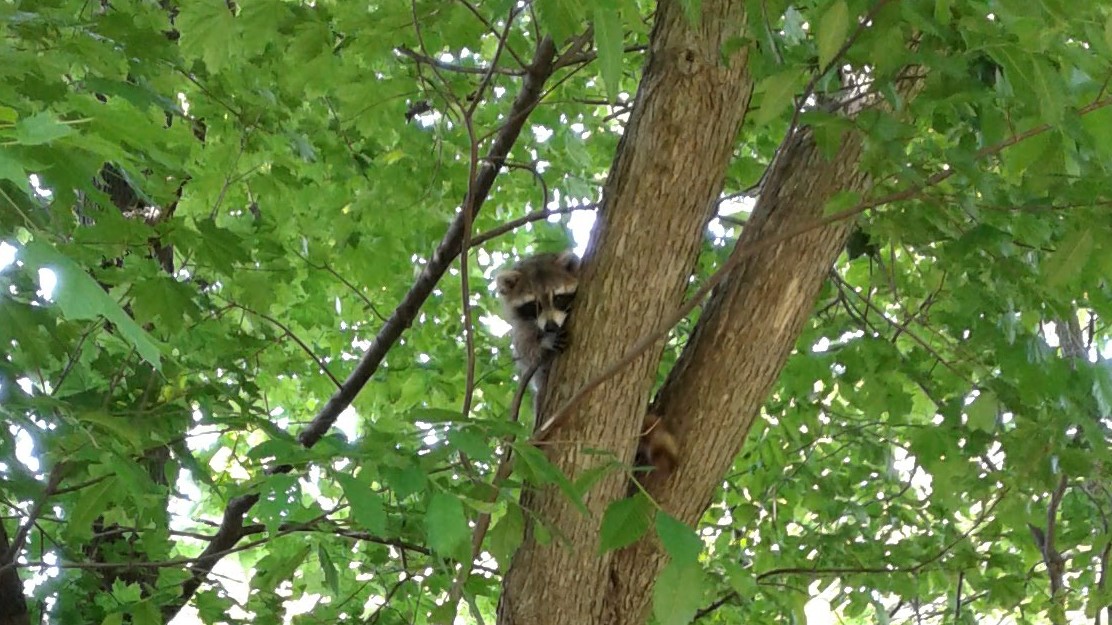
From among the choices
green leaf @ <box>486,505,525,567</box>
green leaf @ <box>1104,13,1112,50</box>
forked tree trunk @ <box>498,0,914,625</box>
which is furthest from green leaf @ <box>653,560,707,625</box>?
green leaf @ <box>1104,13,1112,50</box>

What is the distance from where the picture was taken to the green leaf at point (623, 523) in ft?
5.69

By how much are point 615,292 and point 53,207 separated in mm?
1290

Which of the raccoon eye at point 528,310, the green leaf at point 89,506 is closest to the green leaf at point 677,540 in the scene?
the green leaf at point 89,506

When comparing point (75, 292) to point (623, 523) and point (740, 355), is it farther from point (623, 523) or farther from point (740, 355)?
point (740, 355)

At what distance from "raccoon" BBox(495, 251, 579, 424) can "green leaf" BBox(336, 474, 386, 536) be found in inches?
77.8

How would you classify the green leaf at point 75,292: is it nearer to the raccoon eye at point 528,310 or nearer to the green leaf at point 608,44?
the green leaf at point 608,44

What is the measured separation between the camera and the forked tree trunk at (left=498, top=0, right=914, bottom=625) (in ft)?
8.05

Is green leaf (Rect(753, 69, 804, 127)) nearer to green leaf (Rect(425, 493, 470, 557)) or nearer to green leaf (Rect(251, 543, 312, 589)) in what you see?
green leaf (Rect(425, 493, 470, 557))

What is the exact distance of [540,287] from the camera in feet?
13.3

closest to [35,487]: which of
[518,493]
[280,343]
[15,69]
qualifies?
[15,69]

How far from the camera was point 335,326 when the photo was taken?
459 cm

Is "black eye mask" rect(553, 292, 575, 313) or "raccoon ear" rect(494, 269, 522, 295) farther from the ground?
"raccoon ear" rect(494, 269, 522, 295)

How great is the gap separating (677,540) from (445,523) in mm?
380

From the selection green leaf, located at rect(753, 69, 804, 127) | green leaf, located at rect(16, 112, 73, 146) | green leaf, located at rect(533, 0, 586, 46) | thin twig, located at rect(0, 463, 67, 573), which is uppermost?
green leaf, located at rect(533, 0, 586, 46)
